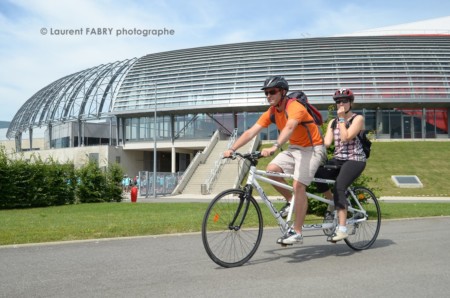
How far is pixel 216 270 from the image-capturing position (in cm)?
433

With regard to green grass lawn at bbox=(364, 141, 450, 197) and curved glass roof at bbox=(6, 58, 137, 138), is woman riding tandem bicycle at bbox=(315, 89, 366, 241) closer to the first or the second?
green grass lawn at bbox=(364, 141, 450, 197)

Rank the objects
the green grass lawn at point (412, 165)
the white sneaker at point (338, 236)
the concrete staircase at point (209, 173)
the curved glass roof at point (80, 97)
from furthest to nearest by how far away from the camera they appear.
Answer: the curved glass roof at point (80, 97), the concrete staircase at point (209, 173), the green grass lawn at point (412, 165), the white sneaker at point (338, 236)

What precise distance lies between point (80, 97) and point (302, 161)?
48.0 m

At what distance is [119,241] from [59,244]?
0.77m

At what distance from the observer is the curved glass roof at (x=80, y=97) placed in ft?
159

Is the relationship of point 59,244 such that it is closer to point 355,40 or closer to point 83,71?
point 355,40

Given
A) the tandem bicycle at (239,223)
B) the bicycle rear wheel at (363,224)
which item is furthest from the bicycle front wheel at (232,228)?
the bicycle rear wheel at (363,224)

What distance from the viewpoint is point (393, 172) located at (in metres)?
28.4

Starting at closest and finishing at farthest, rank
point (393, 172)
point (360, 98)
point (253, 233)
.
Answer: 1. point (253, 233)
2. point (393, 172)
3. point (360, 98)

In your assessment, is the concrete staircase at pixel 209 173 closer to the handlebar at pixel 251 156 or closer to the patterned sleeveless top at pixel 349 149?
the patterned sleeveless top at pixel 349 149

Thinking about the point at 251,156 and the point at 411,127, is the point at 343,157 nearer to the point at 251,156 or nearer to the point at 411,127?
the point at 251,156

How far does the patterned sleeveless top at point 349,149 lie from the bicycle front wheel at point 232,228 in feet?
4.80

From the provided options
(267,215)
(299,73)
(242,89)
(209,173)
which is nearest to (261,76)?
(242,89)

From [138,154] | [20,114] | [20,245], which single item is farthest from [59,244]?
[20,114]
